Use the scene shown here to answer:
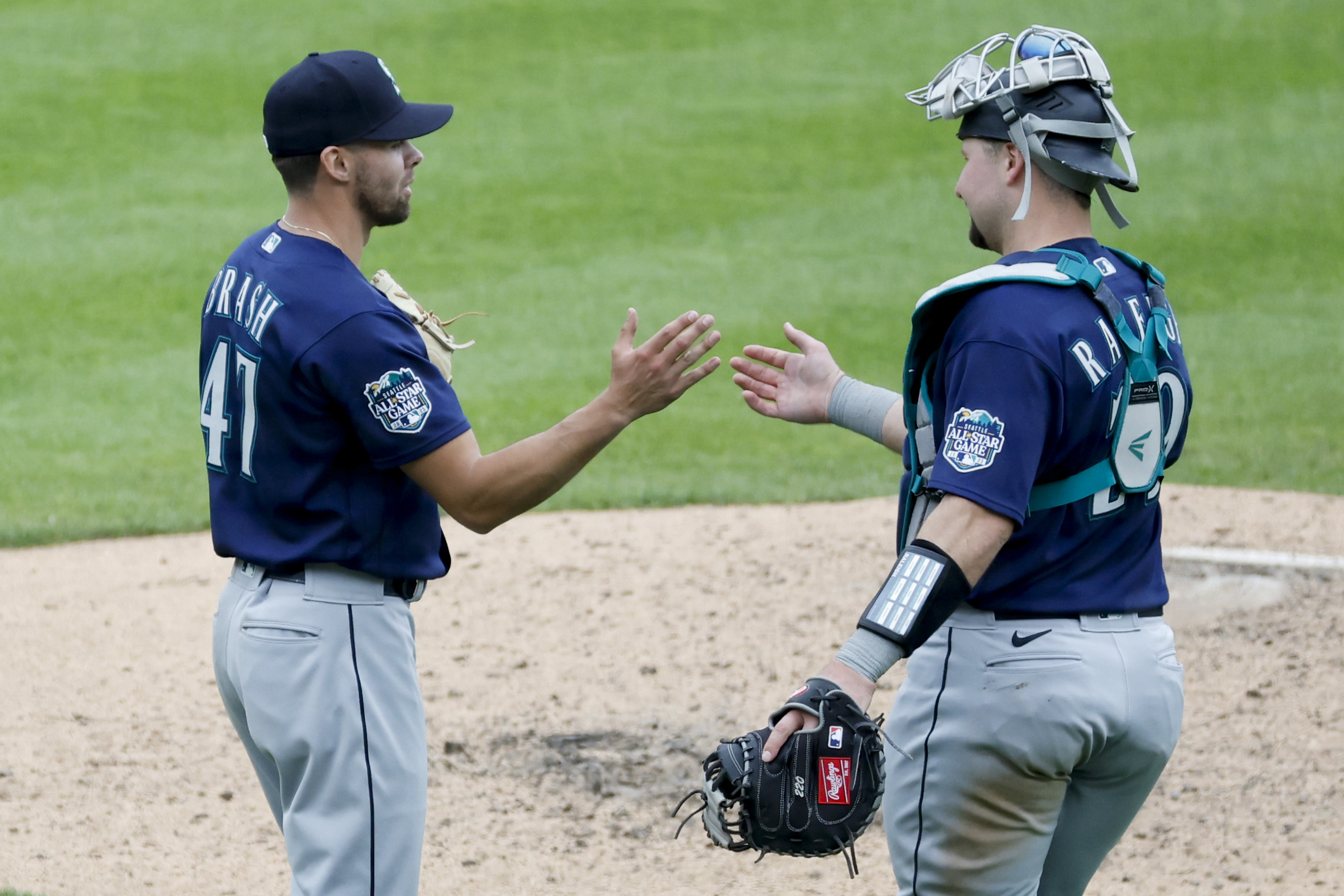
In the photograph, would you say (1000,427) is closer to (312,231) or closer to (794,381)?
(794,381)

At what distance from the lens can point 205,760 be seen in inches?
217

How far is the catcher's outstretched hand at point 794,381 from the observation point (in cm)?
359

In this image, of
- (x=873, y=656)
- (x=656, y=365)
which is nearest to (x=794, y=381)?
(x=656, y=365)

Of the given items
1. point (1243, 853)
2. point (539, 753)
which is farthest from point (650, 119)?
point (1243, 853)

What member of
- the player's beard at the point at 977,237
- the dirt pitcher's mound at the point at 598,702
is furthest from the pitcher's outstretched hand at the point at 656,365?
the dirt pitcher's mound at the point at 598,702

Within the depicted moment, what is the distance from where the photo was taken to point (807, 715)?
8.58ft

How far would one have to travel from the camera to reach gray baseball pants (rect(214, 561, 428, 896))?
10.0 feet

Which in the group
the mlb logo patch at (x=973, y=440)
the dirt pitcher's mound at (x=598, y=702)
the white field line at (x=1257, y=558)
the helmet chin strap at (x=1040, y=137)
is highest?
the helmet chin strap at (x=1040, y=137)

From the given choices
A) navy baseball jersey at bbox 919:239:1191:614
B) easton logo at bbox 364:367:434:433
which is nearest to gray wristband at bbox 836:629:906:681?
navy baseball jersey at bbox 919:239:1191:614

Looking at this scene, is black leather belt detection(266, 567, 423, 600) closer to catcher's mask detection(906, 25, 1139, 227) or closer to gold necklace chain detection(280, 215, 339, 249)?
gold necklace chain detection(280, 215, 339, 249)

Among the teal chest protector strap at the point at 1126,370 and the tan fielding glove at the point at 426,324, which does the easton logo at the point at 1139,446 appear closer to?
the teal chest protector strap at the point at 1126,370

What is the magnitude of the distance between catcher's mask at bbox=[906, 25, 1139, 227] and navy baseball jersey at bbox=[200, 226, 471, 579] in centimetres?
120

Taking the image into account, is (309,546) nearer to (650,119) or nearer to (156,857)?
(156,857)

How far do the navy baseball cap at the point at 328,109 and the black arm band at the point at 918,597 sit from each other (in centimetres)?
143
